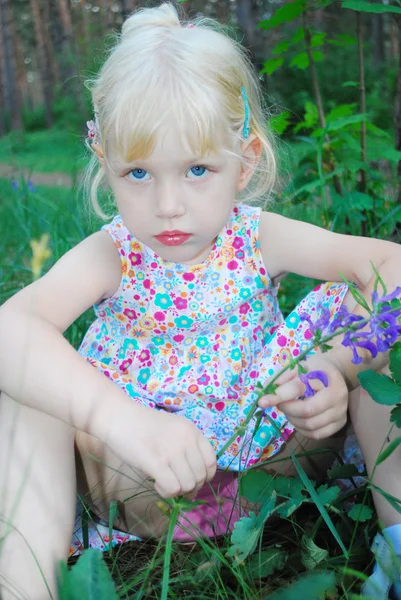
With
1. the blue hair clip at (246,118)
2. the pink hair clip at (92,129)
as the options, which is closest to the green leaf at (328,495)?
the blue hair clip at (246,118)

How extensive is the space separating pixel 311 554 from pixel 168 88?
2.94ft

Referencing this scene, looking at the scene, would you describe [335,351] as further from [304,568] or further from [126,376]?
[126,376]

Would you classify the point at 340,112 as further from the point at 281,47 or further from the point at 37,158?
the point at 37,158

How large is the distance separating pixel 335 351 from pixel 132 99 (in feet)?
2.02

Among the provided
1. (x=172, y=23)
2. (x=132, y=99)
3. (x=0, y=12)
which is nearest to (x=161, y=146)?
(x=132, y=99)

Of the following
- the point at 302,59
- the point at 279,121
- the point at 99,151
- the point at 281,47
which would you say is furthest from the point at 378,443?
the point at 302,59

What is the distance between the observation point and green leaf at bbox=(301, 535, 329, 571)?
4.12 feet

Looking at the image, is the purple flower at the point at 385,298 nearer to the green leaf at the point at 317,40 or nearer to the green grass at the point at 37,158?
the green grass at the point at 37,158

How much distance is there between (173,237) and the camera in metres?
1.46

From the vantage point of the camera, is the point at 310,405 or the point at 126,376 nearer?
the point at 310,405

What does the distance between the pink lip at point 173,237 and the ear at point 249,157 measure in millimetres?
245

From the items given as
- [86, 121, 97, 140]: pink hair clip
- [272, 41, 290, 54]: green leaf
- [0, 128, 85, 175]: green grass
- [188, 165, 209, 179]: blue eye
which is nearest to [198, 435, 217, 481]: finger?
[188, 165, 209, 179]: blue eye

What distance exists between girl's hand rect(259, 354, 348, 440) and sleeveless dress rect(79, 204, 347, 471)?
39cm

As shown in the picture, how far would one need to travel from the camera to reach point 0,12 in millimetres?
17719
